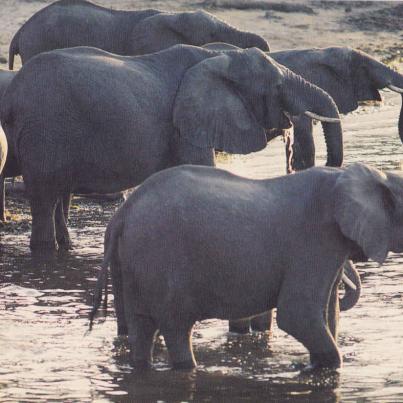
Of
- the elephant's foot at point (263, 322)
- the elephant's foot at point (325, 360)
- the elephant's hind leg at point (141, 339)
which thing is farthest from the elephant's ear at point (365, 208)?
the elephant's foot at point (263, 322)

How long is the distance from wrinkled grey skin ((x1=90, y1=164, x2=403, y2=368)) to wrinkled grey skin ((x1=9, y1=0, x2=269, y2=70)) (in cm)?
688

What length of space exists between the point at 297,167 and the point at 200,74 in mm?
2886

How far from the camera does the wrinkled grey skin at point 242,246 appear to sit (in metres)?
7.18

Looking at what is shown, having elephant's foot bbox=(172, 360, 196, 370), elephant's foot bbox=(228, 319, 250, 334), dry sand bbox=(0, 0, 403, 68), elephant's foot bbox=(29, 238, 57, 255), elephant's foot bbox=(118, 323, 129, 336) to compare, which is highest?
elephant's foot bbox=(172, 360, 196, 370)

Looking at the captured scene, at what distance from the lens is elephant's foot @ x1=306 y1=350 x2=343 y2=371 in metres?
7.38

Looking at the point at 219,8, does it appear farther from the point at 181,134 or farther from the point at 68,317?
the point at 68,317

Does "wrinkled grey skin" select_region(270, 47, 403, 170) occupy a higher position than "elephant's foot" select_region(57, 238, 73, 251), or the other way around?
"wrinkled grey skin" select_region(270, 47, 403, 170)

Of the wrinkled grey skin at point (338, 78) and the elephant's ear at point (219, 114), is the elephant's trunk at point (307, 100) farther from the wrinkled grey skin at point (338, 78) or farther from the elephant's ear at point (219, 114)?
the wrinkled grey skin at point (338, 78)

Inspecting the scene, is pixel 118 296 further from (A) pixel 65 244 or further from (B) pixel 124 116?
(A) pixel 65 244

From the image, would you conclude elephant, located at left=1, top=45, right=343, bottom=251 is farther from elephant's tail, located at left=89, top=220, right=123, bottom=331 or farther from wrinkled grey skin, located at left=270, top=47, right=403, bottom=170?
elephant's tail, located at left=89, top=220, right=123, bottom=331

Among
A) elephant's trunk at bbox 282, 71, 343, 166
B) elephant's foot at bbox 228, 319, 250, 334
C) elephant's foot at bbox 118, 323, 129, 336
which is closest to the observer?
elephant's foot at bbox 118, 323, 129, 336

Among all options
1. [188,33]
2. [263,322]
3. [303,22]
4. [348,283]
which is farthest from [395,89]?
[303,22]

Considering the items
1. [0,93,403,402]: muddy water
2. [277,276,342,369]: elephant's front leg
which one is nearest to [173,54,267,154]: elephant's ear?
[0,93,403,402]: muddy water

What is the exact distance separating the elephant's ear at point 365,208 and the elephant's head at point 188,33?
686 cm
